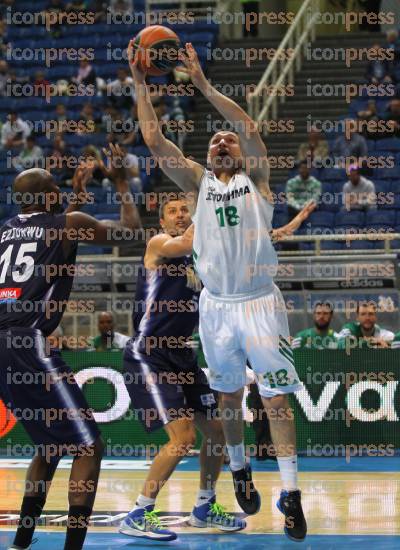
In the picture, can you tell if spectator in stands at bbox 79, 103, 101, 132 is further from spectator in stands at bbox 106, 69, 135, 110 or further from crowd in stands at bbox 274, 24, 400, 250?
crowd in stands at bbox 274, 24, 400, 250

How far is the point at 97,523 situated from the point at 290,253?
690 centimetres

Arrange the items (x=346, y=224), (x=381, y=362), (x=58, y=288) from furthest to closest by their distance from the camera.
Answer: (x=346, y=224)
(x=381, y=362)
(x=58, y=288)

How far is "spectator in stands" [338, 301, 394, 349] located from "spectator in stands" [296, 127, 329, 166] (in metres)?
A: 4.68

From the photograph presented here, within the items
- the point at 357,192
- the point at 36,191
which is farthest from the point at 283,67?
the point at 36,191

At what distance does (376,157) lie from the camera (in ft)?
56.9

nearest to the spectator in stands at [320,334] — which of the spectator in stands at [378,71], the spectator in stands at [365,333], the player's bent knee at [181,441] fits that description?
the spectator in stands at [365,333]

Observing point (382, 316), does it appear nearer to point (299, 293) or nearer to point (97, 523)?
point (299, 293)

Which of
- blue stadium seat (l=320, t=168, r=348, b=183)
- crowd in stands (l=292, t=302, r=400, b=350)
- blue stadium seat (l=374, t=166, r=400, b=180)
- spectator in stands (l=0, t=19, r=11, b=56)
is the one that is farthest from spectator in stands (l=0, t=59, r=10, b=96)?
crowd in stands (l=292, t=302, r=400, b=350)

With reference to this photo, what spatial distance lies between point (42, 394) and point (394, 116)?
1207cm

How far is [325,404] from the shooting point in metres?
12.4

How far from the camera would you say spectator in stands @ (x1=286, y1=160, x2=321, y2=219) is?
1636cm

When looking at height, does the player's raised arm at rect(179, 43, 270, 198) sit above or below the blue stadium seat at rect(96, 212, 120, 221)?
above

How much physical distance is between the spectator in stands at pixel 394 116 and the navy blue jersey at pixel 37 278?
37.4 ft

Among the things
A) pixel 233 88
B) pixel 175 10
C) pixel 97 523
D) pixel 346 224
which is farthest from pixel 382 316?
pixel 175 10
